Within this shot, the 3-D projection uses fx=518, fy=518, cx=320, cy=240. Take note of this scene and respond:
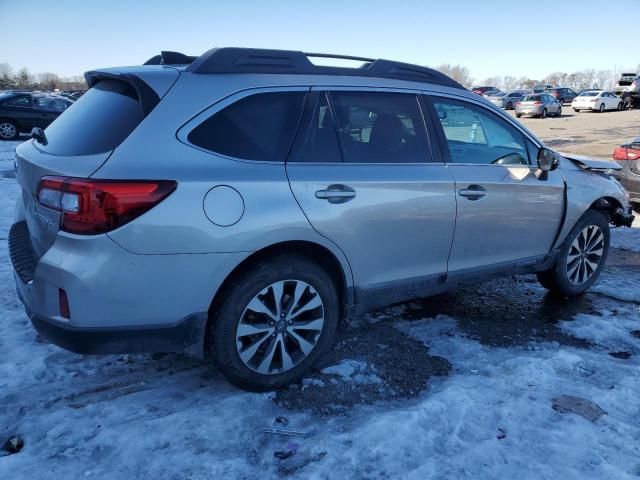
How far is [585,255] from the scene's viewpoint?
4.73m

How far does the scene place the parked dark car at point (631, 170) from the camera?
777 cm

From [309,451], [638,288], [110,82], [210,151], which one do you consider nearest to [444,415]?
[309,451]

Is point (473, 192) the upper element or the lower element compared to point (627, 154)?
upper

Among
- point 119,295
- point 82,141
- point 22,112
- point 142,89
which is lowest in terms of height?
point 119,295

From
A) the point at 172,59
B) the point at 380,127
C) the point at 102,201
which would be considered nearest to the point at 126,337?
the point at 102,201

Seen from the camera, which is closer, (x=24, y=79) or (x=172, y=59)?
(x=172, y=59)

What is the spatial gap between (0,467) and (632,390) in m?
3.42

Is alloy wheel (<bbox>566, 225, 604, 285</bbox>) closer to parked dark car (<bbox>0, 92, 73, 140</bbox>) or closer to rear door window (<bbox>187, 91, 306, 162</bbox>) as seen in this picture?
rear door window (<bbox>187, 91, 306, 162</bbox>)

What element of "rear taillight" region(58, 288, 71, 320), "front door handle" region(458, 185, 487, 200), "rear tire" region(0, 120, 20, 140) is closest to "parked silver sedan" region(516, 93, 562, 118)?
"rear tire" region(0, 120, 20, 140)

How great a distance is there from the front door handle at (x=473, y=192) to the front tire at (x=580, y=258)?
52.0 inches

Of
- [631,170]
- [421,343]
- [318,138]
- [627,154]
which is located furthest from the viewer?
[627,154]

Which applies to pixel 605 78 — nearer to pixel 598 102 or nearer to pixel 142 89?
pixel 598 102

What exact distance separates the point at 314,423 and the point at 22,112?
16.4 m

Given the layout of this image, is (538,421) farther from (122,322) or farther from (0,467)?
(0,467)
